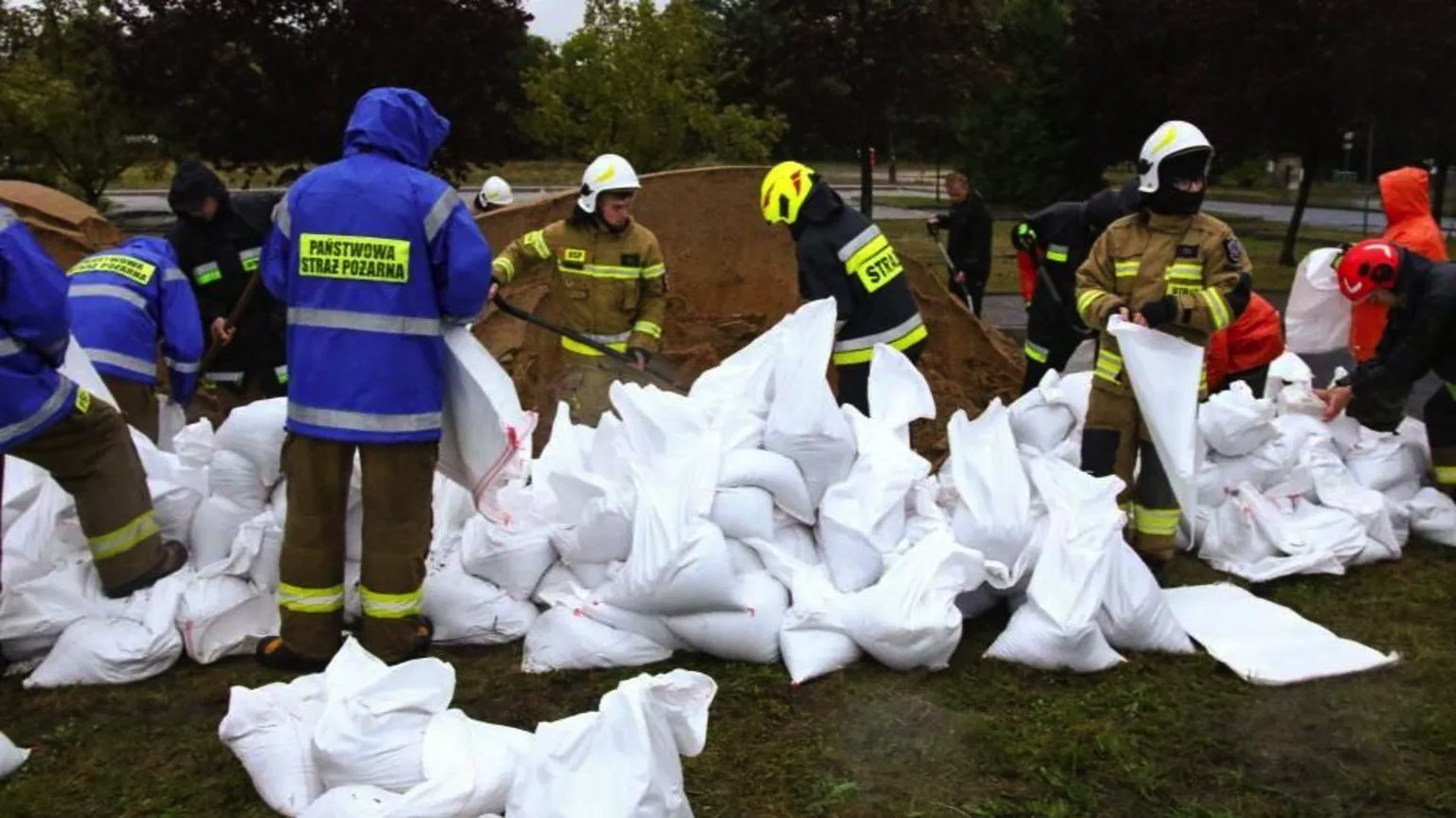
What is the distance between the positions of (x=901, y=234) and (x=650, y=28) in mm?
5984

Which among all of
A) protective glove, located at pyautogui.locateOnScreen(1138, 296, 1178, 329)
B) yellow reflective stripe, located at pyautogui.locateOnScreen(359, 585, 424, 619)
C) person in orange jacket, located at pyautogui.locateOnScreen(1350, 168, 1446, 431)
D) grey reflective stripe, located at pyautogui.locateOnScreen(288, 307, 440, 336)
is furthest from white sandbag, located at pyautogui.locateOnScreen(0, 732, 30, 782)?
person in orange jacket, located at pyautogui.locateOnScreen(1350, 168, 1446, 431)

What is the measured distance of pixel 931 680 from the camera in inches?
136

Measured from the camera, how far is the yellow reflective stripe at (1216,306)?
4.07 m

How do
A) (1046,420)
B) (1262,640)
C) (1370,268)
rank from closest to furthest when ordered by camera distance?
(1262,640)
(1046,420)
(1370,268)

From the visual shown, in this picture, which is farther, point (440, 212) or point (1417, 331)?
point (1417, 331)

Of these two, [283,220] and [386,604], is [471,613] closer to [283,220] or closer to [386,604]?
[386,604]

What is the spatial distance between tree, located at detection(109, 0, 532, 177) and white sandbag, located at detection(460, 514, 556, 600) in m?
9.96

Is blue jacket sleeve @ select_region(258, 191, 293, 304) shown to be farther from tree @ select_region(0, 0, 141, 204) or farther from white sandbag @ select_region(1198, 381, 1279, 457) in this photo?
tree @ select_region(0, 0, 141, 204)

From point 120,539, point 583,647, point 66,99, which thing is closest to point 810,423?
point 583,647

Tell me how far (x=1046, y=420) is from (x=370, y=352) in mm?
2401

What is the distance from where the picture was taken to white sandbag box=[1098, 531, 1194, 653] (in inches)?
141

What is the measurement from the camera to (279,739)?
2791 mm

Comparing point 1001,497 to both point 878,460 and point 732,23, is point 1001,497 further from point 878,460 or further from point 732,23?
point 732,23

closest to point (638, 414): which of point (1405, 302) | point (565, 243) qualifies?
point (565, 243)
